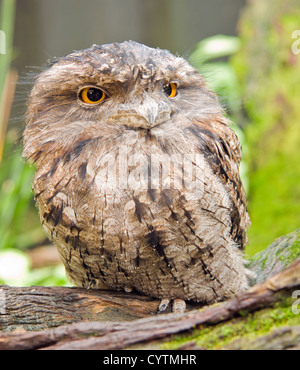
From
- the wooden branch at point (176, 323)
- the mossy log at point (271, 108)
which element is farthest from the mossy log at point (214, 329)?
the mossy log at point (271, 108)

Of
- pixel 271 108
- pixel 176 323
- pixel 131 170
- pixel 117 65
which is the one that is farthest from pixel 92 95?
pixel 271 108

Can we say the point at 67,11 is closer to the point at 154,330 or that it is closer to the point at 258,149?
the point at 258,149

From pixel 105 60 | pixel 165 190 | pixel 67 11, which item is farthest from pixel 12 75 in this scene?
pixel 165 190

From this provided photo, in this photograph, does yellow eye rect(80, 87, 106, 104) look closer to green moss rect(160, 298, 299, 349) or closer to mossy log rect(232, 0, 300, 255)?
green moss rect(160, 298, 299, 349)

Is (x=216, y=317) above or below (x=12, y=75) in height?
below

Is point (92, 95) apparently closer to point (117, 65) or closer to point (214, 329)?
point (117, 65)

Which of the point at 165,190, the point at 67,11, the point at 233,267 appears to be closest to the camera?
the point at 165,190
